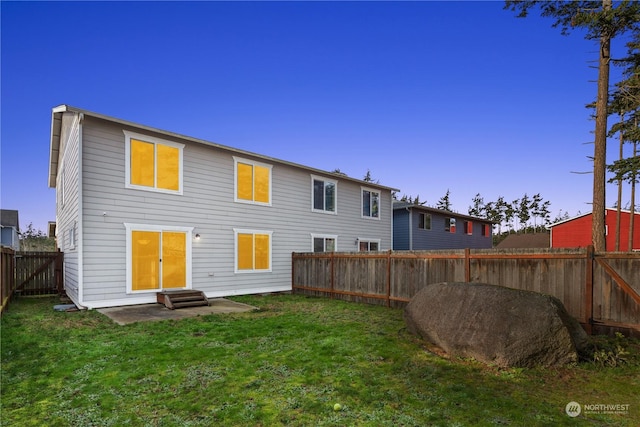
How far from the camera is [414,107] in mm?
17000

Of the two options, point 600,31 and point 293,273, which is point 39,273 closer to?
point 293,273

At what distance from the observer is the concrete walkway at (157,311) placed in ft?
Result: 25.6

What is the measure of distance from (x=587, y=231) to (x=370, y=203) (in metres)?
23.1

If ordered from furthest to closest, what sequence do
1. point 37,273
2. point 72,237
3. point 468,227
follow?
point 468,227 → point 37,273 → point 72,237

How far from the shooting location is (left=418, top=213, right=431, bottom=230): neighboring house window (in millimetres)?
22202

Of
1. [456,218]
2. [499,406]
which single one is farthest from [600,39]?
[456,218]

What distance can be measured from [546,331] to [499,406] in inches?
65.6

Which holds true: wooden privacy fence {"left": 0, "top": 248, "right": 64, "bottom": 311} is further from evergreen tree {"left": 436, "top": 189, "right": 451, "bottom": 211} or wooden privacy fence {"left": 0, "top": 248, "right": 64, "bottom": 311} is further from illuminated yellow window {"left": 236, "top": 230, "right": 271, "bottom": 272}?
evergreen tree {"left": 436, "top": 189, "right": 451, "bottom": 211}

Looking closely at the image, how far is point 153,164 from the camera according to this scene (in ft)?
33.4

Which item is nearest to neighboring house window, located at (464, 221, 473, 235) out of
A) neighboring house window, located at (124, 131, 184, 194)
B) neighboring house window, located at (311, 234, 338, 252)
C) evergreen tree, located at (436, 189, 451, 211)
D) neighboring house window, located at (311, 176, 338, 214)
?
neighboring house window, located at (311, 234, 338, 252)

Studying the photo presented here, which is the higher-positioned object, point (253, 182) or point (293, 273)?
point (253, 182)

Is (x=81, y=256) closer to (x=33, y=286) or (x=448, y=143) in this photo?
(x=33, y=286)

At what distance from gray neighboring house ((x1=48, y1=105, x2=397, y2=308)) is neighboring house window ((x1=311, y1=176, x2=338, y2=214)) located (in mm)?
48

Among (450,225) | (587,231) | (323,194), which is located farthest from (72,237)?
(587,231)
